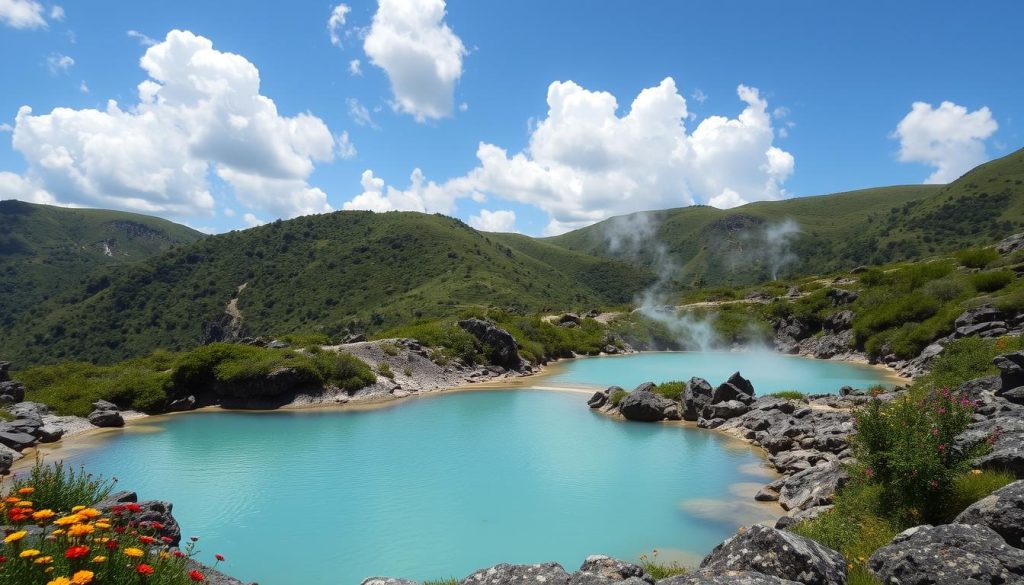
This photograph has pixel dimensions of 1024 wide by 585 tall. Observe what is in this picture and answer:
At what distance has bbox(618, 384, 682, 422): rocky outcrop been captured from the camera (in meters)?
29.1

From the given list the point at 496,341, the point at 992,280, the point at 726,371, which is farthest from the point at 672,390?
the point at 992,280

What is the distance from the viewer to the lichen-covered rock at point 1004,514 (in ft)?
22.9

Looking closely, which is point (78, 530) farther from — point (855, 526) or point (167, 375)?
point (167, 375)

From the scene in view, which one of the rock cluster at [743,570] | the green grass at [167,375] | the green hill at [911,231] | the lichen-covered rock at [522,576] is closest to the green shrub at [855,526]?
the rock cluster at [743,570]

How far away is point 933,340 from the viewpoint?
40.2 meters

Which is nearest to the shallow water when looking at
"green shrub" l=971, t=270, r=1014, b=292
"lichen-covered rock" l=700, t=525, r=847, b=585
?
"green shrub" l=971, t=270, r=1014, b=292

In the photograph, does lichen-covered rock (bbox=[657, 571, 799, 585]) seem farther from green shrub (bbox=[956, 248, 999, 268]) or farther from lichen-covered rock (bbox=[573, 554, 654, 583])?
green shrub (bbox=[956, 248, 999, 268])

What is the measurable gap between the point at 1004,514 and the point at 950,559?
1.81 metres

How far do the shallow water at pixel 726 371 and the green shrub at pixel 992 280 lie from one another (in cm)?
1127

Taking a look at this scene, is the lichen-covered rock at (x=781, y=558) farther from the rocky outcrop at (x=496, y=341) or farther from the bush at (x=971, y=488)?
the rocky outcrop at (x=496, y=341)

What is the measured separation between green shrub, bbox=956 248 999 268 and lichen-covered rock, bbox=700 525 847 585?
64.1 meters

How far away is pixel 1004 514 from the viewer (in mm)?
7168

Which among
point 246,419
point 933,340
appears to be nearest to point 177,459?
point 246,419

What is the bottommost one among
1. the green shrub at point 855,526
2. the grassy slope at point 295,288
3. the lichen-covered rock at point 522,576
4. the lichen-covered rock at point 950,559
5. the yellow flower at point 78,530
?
the green shrub at point 855,526
